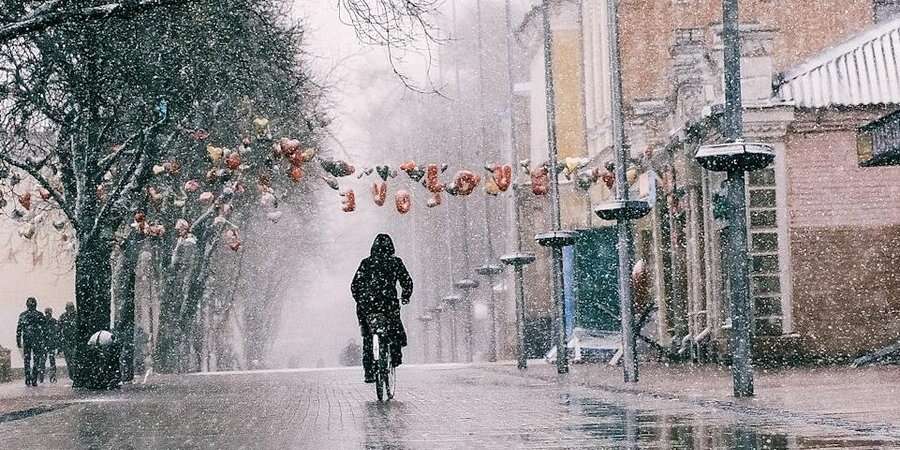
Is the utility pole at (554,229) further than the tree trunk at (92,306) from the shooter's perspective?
Yes

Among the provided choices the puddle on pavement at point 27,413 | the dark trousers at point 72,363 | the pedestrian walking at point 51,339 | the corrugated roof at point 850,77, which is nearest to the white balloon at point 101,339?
the dark trousers at point 72,363

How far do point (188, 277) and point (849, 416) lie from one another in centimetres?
3456

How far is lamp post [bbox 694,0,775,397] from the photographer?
19797 mm

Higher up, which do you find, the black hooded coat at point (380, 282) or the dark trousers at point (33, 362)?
the black hooded coat at point (380, 282)

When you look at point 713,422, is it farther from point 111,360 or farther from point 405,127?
point 405,127

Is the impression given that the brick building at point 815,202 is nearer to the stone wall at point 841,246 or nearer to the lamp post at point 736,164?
the stone wall at point 841,246

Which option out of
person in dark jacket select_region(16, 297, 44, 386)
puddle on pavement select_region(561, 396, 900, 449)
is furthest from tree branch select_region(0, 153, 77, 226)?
puddle on pavement select_region(561, 396, 900, 449)

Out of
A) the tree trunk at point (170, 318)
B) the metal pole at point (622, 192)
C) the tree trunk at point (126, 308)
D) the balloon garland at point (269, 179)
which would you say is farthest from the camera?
the tree trunk at point (170, 318)

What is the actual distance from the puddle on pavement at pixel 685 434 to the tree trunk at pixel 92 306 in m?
15.0

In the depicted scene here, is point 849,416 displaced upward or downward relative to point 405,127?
downward

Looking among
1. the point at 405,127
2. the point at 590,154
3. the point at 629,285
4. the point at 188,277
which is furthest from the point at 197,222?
the point at 405,127

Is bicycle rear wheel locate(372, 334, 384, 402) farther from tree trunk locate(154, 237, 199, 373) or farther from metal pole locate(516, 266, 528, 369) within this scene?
tree trunk locate(154, 237, 199, 373)

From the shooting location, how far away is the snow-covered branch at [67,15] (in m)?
17.5

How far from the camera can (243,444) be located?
1411 cm
